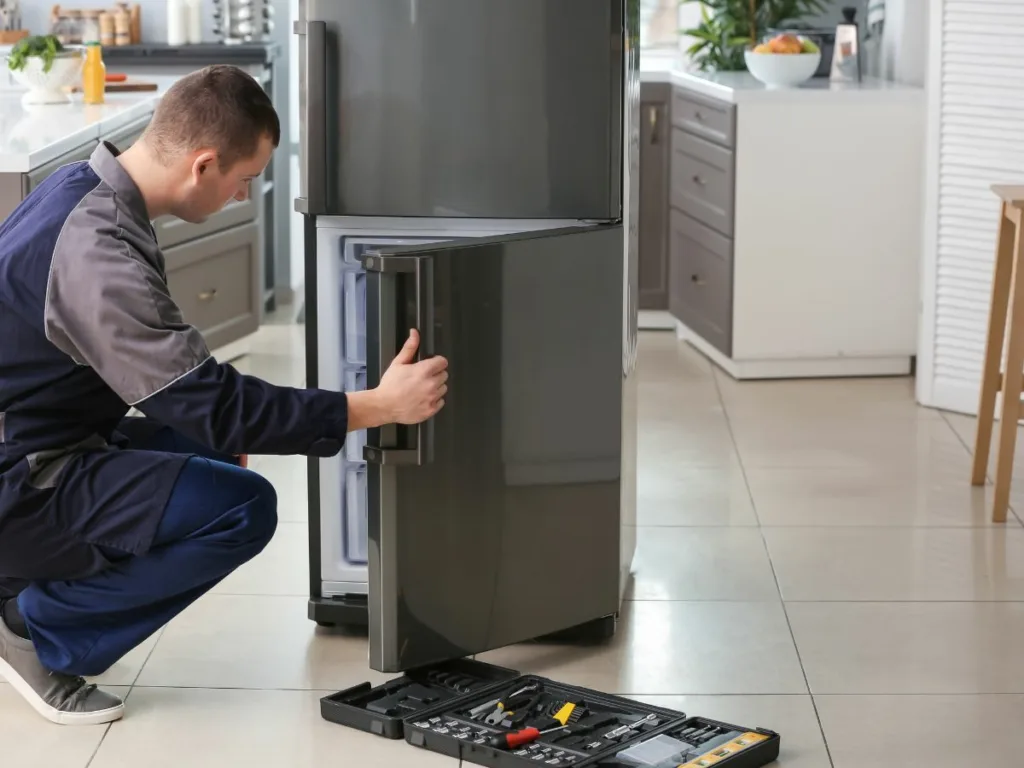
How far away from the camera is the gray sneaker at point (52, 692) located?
2.60 meters

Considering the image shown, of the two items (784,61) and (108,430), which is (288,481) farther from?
(784,61)

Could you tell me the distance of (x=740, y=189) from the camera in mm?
5070

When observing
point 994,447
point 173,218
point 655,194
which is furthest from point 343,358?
point 655,194

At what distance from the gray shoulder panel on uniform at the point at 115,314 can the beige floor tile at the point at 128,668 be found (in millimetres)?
722

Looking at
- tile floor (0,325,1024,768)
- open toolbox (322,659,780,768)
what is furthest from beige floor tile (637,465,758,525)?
open toolbox (322,659,780,768)

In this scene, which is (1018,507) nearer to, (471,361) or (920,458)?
(920,458)

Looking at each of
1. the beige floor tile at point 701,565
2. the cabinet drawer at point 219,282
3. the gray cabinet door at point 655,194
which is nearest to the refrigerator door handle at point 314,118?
the beige floor tile at point 701,565

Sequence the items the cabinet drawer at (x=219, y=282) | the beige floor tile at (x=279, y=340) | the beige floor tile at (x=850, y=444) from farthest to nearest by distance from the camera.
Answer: the beige floor tile at (x=279, y=340) < the cabinet drawer at (x=219, y=282) < the beige floor tile at (x=850, y=444)

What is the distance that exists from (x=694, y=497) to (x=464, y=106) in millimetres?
1521

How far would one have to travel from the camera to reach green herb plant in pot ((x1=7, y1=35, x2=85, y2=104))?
4.46 m

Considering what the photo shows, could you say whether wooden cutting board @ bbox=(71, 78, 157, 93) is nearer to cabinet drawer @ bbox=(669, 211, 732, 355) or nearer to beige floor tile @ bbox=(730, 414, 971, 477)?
cabinet drawer @ bbox=(669, 211, 732, 355)

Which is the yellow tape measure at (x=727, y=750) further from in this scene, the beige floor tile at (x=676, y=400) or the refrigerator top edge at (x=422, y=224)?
the beige floor tile at (x=676, y=400)

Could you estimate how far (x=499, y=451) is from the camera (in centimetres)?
266

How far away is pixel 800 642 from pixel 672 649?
0.84 ft
